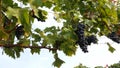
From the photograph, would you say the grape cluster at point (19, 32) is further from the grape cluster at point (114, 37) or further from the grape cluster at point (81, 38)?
the grape cluster at point (114, 37)

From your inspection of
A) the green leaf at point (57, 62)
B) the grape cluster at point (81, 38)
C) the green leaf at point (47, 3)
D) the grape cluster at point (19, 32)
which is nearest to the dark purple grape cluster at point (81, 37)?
the grape cluster at point (81, 38)

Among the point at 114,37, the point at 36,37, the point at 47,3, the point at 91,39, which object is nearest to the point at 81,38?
the point at 91,39

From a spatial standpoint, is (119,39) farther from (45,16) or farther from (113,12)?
(45,16)

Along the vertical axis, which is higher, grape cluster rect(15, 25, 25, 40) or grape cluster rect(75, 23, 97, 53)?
grape cluster rect(75, 23, 97, 53)

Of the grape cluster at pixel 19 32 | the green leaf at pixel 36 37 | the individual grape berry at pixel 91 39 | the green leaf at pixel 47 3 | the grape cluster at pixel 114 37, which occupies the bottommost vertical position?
the grape cluster at pixel 19 32

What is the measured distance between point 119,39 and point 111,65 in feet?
77.0

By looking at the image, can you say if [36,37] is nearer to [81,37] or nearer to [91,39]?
[81,37]

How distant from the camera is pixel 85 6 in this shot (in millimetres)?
6730

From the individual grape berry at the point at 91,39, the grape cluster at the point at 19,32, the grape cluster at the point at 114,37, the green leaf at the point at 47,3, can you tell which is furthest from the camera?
the grape cluster at the point at 114,37

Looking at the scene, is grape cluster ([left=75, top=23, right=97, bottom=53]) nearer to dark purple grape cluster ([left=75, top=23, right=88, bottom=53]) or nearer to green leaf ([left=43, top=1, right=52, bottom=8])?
dark purple grape cluster ([left=75, top=23, right=88, bottom=53])

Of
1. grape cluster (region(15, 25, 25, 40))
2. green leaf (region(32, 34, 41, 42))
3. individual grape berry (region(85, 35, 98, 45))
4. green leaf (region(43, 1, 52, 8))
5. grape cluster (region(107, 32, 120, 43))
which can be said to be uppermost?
grape cluster (region(107, 32, 120, 43))

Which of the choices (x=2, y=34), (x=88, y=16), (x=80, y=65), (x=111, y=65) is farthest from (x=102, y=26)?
(x=111, y=65)

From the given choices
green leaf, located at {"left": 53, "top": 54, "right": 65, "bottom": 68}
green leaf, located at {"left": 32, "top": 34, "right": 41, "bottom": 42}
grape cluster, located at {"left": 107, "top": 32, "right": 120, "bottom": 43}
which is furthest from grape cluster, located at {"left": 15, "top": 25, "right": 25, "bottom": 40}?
grape cluster, located at {"left": 107, "top": 32, "right": 120, "bottom": 43}

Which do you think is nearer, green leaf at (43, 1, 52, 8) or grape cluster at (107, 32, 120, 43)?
green leaf at (43, 1, 52, 8)
